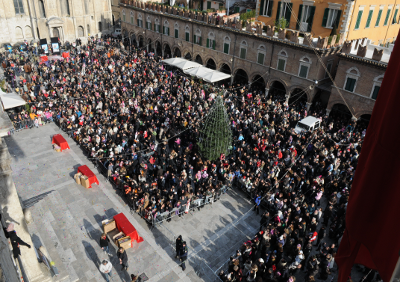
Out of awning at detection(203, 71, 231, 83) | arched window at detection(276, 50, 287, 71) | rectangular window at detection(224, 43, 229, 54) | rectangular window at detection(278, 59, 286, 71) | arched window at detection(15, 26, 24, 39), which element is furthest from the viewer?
arched window at detection(15, 26, 24, 39)

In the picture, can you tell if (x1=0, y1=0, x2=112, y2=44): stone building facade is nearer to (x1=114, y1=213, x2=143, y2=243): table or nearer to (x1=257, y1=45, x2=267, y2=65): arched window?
(x1=257, y1=45, x2=267, y2=65): arched window

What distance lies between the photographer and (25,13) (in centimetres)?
4272

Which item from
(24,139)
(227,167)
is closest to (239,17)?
(227,167)

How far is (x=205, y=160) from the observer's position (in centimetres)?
1791

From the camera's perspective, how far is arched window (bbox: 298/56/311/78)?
24281 mm

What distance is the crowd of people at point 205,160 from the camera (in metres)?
12.5

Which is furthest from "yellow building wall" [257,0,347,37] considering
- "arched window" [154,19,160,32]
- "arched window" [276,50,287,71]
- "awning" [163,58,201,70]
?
"arched window" [154,19,160,32]

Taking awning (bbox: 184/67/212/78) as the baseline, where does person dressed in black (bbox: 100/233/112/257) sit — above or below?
below

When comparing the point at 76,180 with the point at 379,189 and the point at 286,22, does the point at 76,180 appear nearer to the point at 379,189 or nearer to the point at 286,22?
the point at 379,189

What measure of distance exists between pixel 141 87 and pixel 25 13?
28.4 metres

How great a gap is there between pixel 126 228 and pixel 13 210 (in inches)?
202

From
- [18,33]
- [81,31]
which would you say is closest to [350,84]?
[81,31]

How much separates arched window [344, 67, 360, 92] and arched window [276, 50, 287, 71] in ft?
18.0

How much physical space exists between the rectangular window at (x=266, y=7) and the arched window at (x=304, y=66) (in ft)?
25.4
